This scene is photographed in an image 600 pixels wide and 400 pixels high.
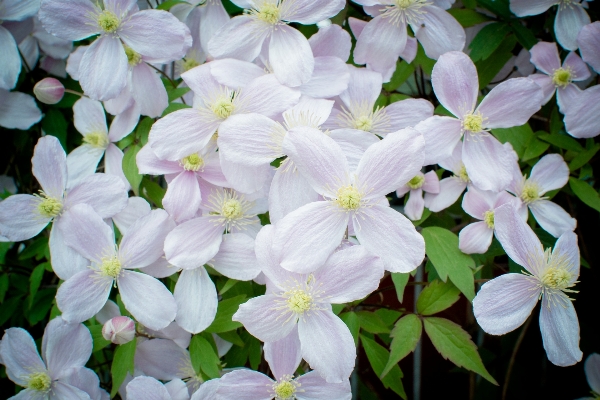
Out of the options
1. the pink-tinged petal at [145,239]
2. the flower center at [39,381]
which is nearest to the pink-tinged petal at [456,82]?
the pink-tinged petal at [145,239]

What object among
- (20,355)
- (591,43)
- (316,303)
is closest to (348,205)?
(316,303)

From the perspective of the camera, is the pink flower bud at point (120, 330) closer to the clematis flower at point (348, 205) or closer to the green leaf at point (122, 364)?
the green leaf at point (122, 364)

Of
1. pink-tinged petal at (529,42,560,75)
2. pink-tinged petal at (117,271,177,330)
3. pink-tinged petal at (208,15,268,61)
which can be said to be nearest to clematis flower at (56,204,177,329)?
pink-tinged petal at (117,271,177,330)

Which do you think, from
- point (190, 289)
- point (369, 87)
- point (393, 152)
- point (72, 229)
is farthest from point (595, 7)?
point (72, 229)

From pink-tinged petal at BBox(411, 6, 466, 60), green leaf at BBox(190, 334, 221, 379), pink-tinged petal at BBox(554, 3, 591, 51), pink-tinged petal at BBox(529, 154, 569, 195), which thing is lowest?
green leaf at BBox(190, 334, 221, 379)

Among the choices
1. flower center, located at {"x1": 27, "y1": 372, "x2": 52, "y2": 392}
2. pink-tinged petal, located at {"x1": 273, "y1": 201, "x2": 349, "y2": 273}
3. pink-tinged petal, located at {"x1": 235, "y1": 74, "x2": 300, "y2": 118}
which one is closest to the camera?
pink-tinged petal, located at {"x1": 273, "y1": 201, "x2": 349, "y2": 273}

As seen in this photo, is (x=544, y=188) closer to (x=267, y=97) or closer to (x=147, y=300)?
(x=267, y=97)

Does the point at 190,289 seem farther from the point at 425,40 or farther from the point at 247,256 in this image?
the point at 425,40

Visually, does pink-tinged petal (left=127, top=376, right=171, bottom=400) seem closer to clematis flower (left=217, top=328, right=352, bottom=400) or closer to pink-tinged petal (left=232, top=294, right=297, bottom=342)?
clematis flower (left=217, top=328, right=352, bottom=400)
